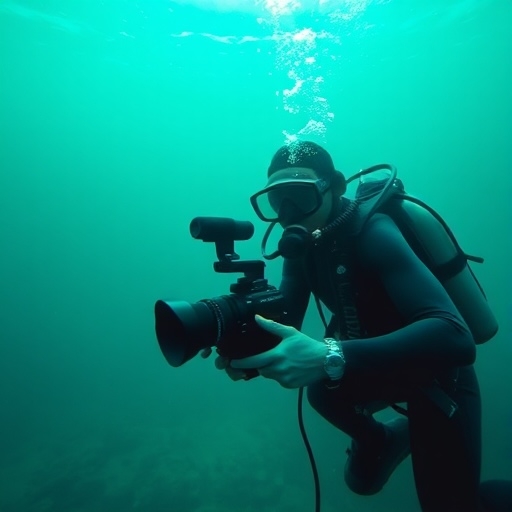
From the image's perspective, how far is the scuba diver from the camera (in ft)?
4.42

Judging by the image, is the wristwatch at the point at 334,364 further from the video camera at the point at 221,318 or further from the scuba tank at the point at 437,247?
the scuba tank at the point at 437,247

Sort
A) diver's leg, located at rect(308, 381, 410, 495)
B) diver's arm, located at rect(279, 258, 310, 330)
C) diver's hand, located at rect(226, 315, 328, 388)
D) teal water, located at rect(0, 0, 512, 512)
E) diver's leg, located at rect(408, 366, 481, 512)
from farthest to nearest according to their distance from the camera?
teal water, located at rect(0, 0, 512, 512)
diver's arm, located at rect(279, 258, 310, 330)
diver's leg, located at rect(308, 381, 410, 495)
diver's leg, located at rect(408, 366, 481, 512)
diver's hand, located at rect(226, 315, 328, 388)

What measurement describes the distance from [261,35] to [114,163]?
6215 centimetres

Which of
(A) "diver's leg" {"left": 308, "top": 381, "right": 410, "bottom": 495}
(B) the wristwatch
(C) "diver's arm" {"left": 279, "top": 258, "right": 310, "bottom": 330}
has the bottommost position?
(A) "diver's leg" {"left": 308, "top": 381, "right": 410, "bottom": 495}

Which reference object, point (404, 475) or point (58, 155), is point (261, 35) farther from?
point (58, 155)

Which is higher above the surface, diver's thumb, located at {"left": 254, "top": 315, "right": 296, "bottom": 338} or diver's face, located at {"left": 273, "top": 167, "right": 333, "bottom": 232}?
diver's face, located at {"left": 273, "top": 167, "right": 333, "bottom": 232}

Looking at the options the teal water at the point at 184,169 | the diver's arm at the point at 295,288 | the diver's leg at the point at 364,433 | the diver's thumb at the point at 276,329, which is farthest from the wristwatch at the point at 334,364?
the teal water at the point at 184,169

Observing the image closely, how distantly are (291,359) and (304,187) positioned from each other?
1201mm

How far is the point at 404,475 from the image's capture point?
33.0ft

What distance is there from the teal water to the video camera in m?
9.88

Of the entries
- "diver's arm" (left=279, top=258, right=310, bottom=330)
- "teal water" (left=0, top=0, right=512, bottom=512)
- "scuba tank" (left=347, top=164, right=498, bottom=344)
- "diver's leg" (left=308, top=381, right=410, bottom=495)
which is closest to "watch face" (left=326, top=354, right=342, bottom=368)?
"scuba tank" (left=347, top=164, right=498, bottom=344)

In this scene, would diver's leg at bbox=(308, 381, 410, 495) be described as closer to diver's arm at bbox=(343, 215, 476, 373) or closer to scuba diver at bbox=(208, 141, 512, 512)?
scuba diver at bbox=(208, 141, 512, 512)

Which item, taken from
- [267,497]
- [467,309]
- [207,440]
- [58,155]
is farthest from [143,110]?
[467,309]

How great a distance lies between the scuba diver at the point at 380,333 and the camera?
53.1 inches
